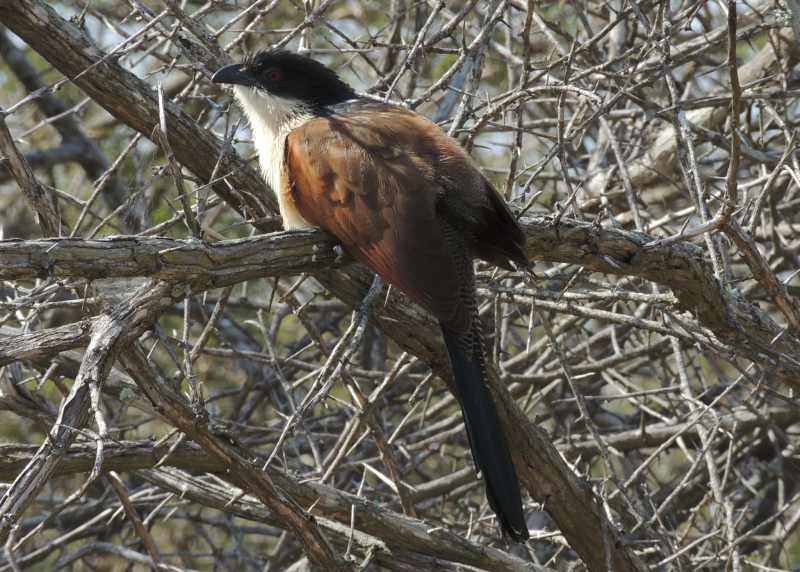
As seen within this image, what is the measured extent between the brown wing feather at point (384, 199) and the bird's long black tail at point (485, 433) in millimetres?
97

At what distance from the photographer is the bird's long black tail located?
295 centimetres

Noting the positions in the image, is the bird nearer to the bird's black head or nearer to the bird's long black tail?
the bird's long black tail

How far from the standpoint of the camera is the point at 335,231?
121 inches

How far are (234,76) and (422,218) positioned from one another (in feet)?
3.36

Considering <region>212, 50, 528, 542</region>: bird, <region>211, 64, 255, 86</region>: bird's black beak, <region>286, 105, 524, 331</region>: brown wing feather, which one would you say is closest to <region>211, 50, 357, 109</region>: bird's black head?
<region>211, 64, 255, 86</region>: bird's black beak

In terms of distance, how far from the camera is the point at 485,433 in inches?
A: 118

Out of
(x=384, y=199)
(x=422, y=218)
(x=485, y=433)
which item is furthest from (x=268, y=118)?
(x=485, y=433)

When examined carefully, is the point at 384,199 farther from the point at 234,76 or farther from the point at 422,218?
the point at 234,76

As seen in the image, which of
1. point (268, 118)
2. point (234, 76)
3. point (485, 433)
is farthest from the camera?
point (268, 118)

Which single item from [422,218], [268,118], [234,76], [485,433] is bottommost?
[485,433]

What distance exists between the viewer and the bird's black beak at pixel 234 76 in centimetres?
351

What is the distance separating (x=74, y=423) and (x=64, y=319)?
10.8ft

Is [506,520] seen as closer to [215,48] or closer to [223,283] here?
[223,283]

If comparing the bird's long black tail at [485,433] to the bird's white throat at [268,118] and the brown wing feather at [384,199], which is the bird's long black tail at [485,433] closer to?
the brown wing feather at [384,199]
